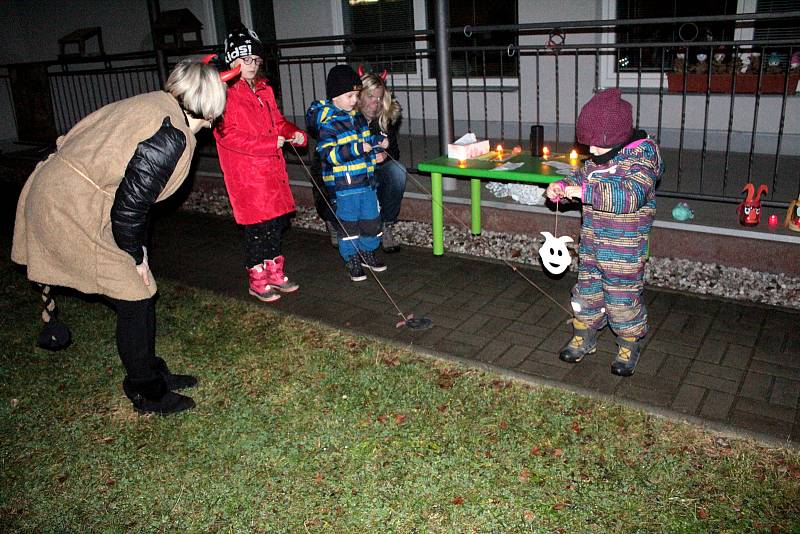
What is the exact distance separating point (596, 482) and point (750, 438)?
82 cm

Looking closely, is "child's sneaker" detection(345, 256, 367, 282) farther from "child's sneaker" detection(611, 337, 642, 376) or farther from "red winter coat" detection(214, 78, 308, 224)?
"child's sneaker" detection(611, 337, 642, 376)

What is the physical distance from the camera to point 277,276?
5.29 m

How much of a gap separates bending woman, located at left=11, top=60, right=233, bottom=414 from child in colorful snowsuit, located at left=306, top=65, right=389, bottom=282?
5.47ft

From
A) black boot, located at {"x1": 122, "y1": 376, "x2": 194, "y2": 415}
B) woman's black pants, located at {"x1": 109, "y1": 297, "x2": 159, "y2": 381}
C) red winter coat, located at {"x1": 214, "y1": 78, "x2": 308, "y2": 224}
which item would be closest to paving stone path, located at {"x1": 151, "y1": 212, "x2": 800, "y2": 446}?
red winter coat, located at {"x1": 214, "y1": 78, "x2": 308, "y2": 224}

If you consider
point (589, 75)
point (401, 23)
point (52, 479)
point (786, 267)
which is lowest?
point (52, 479)

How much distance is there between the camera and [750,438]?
3201mm

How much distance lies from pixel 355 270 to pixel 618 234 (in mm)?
2480

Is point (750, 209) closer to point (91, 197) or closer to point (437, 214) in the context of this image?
point (437, 214)

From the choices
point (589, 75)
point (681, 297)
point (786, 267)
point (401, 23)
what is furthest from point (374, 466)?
A: point (401, 23)

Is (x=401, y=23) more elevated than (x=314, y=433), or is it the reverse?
(x=401, y=23)

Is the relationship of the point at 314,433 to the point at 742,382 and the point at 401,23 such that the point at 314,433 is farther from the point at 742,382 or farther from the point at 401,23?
the point at 401,23

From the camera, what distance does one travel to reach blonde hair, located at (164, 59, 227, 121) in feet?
10.5

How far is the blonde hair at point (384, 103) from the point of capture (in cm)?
539

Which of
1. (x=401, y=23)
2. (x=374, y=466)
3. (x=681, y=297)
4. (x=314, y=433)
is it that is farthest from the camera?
(x=401, y=23)
